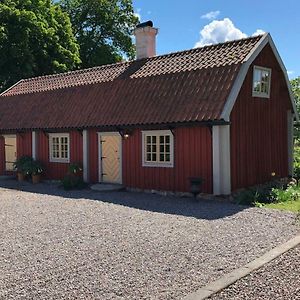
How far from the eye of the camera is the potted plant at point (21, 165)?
18072 millimetres

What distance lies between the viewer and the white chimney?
723 inches

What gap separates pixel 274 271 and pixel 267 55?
409 inches

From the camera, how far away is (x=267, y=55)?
48.8ft

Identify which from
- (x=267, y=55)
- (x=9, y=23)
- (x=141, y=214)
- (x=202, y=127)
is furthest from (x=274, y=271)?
(x=9, y=23)

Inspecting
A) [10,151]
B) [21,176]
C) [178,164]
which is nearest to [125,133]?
[178,164]

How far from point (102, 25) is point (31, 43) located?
40.2 feet

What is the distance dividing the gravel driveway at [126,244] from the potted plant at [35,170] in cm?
507

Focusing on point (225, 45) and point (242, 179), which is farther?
point (225, 45)

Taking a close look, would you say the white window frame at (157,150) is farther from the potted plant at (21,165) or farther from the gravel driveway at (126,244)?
the potted plant at (21,165)

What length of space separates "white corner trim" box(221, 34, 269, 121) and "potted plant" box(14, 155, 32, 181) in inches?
371

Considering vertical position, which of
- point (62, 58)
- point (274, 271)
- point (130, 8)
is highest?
point (130, 8)

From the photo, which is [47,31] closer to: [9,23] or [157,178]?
[9,23]

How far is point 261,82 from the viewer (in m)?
14.8

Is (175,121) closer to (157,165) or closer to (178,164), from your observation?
(178,164)
